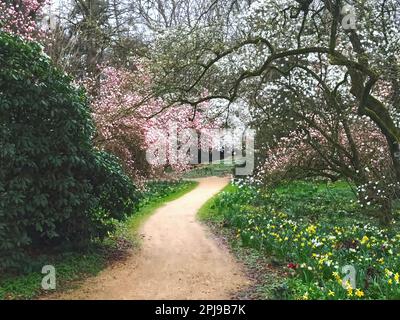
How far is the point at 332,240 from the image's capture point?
7.51 metres

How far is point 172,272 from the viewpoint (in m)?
7.02

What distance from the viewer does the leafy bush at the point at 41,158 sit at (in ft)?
20.7

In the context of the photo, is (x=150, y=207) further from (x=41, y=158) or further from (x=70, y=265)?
(x=41, y=158)

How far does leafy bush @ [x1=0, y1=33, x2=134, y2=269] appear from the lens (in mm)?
6301

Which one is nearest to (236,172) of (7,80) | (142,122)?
(142,122)

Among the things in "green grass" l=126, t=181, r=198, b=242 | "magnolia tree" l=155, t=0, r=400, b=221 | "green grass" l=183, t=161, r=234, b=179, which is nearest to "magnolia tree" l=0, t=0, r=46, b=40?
"magnolia tree" l=155, t=0, r=400, b=221

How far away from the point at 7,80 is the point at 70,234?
2501 mm

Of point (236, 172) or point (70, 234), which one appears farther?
point (236, 172)

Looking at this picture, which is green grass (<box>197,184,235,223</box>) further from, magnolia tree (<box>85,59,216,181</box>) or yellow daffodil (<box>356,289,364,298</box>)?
yellow daffodil (<box>356,289,364,298</box>)

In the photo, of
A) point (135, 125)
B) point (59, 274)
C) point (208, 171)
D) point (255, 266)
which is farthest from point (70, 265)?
point (208, 171)

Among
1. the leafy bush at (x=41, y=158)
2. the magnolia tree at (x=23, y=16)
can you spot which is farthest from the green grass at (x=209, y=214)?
the magnolia tree at (x=23, y=16)

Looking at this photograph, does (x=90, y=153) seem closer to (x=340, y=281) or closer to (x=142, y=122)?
(x=340, y=281)

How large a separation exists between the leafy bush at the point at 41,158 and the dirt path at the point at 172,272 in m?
0.98

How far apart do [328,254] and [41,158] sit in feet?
13.8
